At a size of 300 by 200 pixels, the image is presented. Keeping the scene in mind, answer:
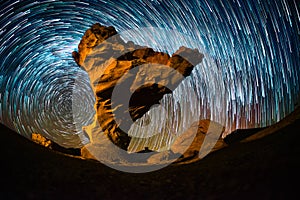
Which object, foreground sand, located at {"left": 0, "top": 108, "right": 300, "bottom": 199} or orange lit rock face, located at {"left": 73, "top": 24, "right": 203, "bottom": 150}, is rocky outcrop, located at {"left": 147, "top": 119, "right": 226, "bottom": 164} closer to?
orange lit rock face, located at {"left": 73, "top": 24, "right": 203, "bottom": 150}

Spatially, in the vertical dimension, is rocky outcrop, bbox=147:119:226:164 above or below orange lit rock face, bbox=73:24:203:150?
below

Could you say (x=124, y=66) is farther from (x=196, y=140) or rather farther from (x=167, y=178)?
(x=167, y=178)

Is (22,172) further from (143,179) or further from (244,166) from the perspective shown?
(244,166)

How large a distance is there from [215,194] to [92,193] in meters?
0.98

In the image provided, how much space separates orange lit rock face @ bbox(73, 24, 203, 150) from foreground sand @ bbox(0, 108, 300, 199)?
9.64 ft

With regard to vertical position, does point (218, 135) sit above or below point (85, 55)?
below

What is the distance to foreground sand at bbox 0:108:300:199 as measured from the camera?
5.86ft

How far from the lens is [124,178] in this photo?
248 cm

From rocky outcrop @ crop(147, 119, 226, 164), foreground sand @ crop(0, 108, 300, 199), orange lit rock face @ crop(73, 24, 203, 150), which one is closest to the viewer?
foreground sand @ crop(0, 108, 300, 199)

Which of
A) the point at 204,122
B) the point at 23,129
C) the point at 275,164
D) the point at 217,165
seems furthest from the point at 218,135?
the point at 23,129

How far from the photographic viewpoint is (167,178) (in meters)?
2.38

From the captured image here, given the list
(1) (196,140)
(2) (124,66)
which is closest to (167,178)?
(1) (196,140)

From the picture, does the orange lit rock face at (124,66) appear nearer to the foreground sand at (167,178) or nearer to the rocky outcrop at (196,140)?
the rocky outcrop at (196,140)

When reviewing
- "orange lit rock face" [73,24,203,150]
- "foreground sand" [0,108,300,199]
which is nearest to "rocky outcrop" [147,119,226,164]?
"orange lit rock face" [73,24,203,150]
